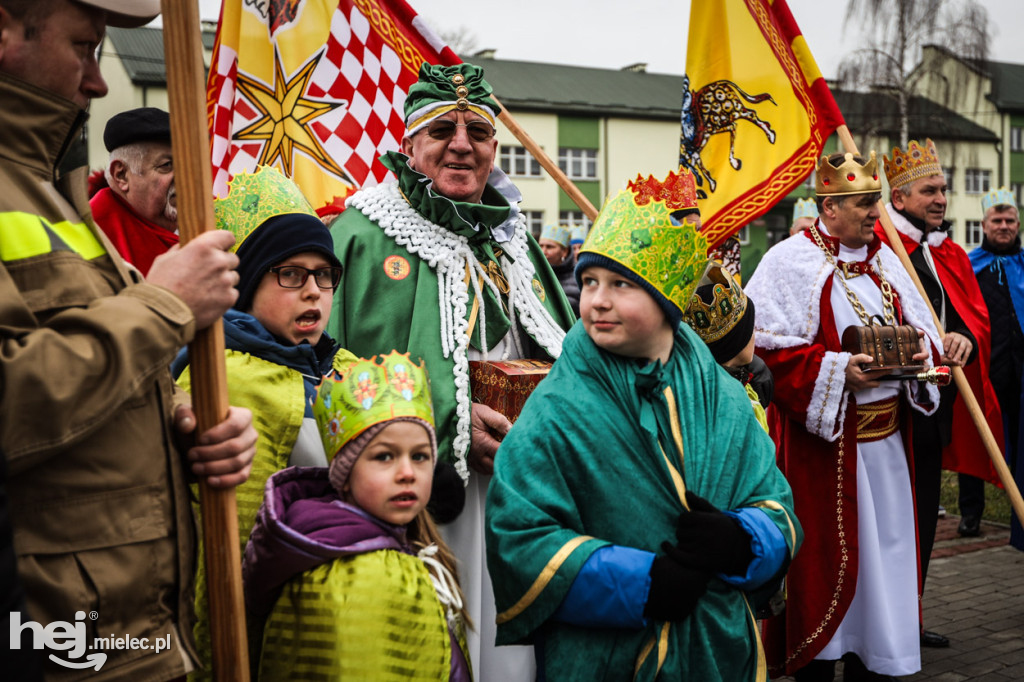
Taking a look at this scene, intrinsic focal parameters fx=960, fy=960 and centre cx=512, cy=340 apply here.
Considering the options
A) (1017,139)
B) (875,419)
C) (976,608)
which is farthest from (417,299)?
(1017,139)

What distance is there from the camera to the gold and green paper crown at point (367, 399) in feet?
7.89

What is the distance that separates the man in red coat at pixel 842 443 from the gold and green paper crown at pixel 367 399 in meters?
2.51

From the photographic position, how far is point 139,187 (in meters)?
3.93

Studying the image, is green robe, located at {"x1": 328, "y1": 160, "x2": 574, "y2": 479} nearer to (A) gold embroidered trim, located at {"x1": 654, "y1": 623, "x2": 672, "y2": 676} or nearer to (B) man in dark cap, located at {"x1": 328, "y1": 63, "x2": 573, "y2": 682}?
(B) man in dark cap, located at {"x1": 328, "y1": 63, "x2": 573, "y2": 682}

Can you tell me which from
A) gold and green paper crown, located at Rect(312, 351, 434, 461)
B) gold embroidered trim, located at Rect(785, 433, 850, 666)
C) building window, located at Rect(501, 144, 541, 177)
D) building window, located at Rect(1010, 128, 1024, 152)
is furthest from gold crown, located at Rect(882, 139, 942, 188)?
building window, located at Rect(1010, 128, 1024, 152)

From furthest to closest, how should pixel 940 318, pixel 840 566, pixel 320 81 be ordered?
pixel 940 318 → pixel 320 81 → pixel 840 566

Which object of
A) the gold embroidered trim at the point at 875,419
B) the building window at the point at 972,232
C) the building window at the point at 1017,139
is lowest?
the gold embroidered trim at the point at 875,419

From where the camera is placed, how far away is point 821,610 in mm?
4406

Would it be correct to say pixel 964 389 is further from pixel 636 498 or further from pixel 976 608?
pixel 636 498

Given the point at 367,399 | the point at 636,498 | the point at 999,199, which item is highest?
the point at 999,199

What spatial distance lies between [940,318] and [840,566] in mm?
1917

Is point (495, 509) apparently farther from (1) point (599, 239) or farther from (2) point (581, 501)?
(1) point (599, 239)

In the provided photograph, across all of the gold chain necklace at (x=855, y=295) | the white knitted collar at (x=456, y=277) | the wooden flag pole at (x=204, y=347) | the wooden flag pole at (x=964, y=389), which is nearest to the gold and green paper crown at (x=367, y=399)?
the wooden flag pole at (x=204, y=347)

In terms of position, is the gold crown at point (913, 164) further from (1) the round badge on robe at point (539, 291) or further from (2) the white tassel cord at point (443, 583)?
(2) the white tassel cord at point (443, 583)
